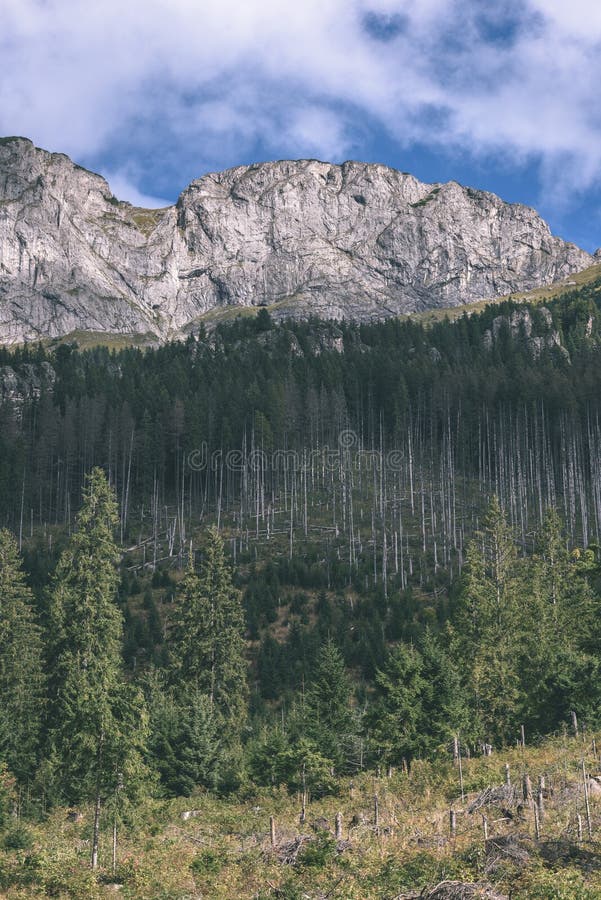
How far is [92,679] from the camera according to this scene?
30.5 metres

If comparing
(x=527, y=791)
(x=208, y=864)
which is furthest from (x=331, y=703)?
(x=208, y=864)

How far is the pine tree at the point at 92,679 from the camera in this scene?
80.9 ft

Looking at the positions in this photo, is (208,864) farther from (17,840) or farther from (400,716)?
(400,716)

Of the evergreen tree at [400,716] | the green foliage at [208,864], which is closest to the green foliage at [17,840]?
the green foliage at [208,864]

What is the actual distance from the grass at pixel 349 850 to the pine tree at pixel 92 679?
1887 millimetres

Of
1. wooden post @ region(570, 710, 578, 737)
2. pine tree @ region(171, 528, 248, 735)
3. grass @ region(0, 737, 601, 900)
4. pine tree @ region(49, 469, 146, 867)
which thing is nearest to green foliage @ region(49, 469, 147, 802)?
pine tree @ region(49, 469, 146, 867)

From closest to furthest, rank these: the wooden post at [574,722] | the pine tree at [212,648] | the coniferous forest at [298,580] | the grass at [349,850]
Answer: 1. the grass at [349,850]
2. the coniferous forest at [298,580]
3. the wooden post at [574,722]
4. the pine tree at [212,648]

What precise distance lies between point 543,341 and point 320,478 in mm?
60522

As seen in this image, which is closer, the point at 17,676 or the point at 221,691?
the point at 17,676

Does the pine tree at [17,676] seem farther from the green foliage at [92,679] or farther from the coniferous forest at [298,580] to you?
the green foliage at [92,679]

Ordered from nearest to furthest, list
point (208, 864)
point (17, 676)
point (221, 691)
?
point (208, 864) → point (17, 676) → point (221, 691)

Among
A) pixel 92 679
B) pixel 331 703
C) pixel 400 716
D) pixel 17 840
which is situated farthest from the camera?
pixel 331 703

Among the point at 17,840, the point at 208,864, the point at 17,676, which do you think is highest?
the point at 17,676

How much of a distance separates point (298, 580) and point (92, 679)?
139 ft
